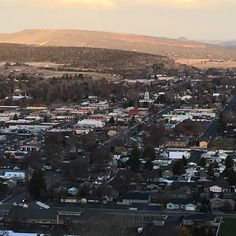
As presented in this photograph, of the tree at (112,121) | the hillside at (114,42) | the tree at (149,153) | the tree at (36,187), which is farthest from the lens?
the hillside at (114,42)

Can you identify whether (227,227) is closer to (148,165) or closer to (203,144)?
(148,165)

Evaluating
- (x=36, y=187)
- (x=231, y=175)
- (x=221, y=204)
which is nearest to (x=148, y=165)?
(x=231, y=175)

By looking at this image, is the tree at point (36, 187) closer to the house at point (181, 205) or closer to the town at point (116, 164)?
the town at point (116, 164)

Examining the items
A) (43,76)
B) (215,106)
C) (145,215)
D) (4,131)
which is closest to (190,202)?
(145,215)

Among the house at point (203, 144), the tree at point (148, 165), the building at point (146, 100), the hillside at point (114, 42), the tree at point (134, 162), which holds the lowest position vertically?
the hillside at point (114, 42)

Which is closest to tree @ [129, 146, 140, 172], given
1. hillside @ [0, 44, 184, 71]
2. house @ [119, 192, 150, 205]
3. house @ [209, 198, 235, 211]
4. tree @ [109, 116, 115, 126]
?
house @ [119, 192, 150, 205]

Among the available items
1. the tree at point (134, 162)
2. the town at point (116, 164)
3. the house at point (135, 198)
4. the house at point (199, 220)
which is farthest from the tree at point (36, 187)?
the tree at point (134, 162)

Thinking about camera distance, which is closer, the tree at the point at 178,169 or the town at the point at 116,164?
the town at the point at 116,164
